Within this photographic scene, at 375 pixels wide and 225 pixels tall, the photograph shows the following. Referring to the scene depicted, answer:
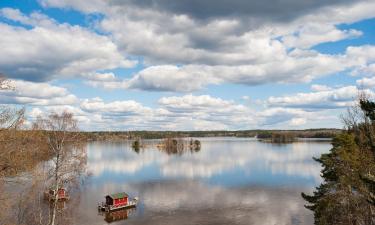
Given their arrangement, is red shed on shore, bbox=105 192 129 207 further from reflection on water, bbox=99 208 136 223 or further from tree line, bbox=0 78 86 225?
tree line, bbox=0 78 86 225

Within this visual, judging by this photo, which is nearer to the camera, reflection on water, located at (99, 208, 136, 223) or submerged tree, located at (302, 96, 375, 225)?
submerged tree, located at (302, 96, 375, 225)

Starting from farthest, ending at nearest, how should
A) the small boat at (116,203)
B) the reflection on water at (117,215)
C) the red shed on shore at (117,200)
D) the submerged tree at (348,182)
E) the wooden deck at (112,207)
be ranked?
the red shed on shore at (117,200), the small boat at (116,203), the wooden deck at (112,207), the reflection on water at (117,215), the submerged tree at (348,182)

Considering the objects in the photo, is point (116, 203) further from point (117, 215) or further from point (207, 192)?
point (207, 192)

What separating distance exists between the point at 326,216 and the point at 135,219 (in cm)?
3154

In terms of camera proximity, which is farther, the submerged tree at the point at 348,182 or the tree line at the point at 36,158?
the submerged tree at the point at 348,182

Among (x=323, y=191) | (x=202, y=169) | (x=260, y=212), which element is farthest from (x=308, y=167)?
(x=323, y=191)

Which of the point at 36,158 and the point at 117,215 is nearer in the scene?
the point at 36,158

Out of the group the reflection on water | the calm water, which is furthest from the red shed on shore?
the calm water

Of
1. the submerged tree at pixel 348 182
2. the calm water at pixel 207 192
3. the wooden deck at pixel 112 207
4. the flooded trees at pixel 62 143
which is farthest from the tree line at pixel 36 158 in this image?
the submerged tree at pixel 348 182

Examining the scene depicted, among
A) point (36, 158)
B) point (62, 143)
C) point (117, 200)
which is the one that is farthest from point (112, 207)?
point (36, 158)

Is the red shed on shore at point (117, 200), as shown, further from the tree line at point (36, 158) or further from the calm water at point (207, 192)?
the tree line at point (36, 158)

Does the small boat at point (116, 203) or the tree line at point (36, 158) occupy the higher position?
the tree line at point (36, 158)

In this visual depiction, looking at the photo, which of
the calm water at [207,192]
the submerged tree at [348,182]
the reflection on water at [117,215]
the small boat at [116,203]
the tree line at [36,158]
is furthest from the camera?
the small boat at [116,203]

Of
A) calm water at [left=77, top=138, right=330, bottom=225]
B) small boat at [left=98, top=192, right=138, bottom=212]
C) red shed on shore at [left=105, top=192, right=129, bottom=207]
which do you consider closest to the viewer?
calm water at [left=77, top=138, right=330, bottom=225]
